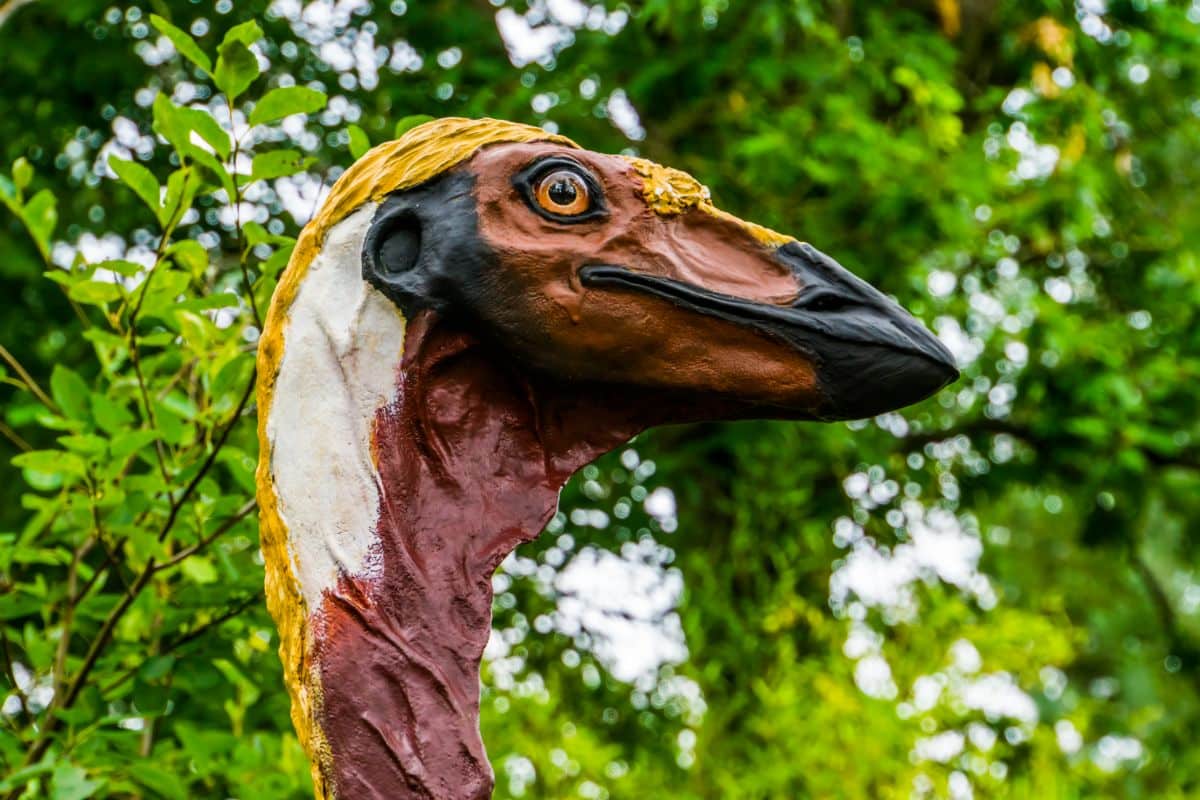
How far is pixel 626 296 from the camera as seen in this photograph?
2062mm

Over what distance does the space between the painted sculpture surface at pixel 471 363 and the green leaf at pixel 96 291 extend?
84cm

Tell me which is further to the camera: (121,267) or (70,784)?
(121,267)

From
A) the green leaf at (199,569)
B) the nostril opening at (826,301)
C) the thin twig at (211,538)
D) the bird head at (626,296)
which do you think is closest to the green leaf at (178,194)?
the thin twig at (211,538)

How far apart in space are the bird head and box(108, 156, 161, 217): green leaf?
904mm

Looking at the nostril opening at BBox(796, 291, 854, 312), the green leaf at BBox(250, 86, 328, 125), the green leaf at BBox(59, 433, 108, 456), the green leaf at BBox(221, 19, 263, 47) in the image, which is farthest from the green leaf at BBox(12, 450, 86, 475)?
the nostril opening at BBox(796, 291, 854, 312)

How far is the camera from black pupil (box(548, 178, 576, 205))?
2.08 m

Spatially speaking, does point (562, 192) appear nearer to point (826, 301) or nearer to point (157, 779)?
point (826, 301)

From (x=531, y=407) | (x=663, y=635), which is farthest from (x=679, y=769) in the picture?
(x=531, y=407)

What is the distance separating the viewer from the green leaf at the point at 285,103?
2.73 meters

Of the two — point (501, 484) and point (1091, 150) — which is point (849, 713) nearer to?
point (1091, 150)

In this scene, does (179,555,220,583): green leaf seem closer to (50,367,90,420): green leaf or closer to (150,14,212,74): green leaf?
(50,367,90,420): green leaf

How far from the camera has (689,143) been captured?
647 centimetres

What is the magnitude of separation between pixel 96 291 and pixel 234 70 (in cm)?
48

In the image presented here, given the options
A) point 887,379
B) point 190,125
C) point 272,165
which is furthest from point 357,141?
point 887,379
